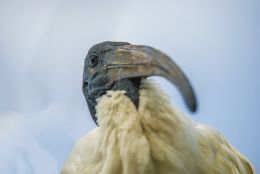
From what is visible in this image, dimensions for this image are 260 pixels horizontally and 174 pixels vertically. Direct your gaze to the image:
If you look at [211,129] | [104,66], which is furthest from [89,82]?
[211,129]

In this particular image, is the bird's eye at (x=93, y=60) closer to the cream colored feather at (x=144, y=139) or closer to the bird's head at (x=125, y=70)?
the bird's head at (x=125, y=70)

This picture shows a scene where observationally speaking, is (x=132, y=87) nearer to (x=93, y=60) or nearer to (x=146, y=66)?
(x=146, y=66)

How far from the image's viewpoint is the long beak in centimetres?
200

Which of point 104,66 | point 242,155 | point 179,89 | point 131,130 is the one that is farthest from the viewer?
point 242,155

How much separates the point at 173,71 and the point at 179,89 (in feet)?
0.25

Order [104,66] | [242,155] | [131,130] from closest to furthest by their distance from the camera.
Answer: [131,130] → [104,66] → [242,155]

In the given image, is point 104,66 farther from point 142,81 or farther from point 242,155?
point 242,155

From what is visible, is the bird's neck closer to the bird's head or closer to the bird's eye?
the bird's head

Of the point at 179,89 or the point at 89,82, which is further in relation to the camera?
the point at 89,82

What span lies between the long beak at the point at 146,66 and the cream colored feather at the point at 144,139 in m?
0.08

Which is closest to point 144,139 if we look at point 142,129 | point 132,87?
point 142,129

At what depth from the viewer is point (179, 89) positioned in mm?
2014

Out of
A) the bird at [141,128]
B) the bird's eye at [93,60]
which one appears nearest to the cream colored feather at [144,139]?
the bird at [141,128]

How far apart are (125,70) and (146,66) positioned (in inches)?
5.7
